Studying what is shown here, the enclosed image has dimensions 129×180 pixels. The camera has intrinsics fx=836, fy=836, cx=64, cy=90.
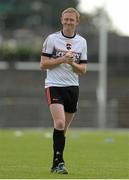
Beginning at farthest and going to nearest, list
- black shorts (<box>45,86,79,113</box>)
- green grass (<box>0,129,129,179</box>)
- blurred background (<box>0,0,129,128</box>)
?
blurred background (<box>0,0,129,128</box>), black shorts (<box>45,86,79,113</box>), green grass (<box>0,129,129,179</box>)

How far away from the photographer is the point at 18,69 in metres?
49.0

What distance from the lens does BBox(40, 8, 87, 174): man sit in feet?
35.4

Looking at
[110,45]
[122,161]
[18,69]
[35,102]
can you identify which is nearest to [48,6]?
[110,45]

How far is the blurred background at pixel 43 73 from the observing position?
1470 inches

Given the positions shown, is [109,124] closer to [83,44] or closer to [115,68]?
[115,68]

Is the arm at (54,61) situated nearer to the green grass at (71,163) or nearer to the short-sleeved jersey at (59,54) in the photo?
the short-sleeved jersey at (59,54)

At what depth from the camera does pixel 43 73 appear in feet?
153

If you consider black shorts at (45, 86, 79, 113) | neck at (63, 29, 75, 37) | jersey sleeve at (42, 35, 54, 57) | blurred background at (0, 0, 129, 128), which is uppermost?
neck at (63, 29, 75, 37)

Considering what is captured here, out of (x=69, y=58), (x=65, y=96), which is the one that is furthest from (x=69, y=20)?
(x=65, y=96)

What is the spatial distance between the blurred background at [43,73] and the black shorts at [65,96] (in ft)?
84.5

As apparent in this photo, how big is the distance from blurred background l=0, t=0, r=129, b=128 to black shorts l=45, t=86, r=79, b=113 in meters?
25.8

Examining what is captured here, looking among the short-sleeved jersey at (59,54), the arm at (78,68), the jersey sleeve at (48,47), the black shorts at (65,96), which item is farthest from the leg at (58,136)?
the jersey sleeve at (48,47)

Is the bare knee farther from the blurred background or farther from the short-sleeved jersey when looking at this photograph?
the blurred background

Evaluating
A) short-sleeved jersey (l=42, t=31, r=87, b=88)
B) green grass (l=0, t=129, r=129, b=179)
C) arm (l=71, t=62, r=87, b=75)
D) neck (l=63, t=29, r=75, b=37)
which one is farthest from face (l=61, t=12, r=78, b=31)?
green grass (l=0, t=129, r=129, b=179)
